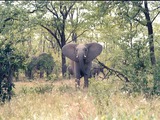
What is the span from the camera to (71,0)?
4055 mm

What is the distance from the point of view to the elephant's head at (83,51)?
617 inches

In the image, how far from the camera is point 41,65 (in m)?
27.4

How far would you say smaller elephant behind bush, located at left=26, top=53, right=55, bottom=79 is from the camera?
2681cm

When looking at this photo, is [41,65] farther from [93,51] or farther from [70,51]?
[93,51]

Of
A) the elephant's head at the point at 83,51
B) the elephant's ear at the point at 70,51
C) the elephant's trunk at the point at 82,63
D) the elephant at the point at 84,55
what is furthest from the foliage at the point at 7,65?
the elephant's ear at the point at 70,51

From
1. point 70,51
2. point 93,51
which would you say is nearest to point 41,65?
point 70,51

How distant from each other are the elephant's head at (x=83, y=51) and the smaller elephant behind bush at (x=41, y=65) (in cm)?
1017

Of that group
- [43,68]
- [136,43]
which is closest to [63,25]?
[43,68]

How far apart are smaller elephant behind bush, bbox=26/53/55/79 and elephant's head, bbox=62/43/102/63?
10.2 m

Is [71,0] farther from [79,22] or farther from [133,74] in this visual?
[79,22]

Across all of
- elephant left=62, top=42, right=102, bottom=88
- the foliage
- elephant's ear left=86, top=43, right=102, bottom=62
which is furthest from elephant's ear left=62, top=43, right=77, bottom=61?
the foliage

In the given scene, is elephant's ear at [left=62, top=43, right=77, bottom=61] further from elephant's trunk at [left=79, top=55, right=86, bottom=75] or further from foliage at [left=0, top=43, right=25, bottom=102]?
foliage at [left=0, top=43, right=25, bottom=102]

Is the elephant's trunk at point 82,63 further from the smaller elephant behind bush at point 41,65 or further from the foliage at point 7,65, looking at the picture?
the smaller elephant behind bush at point 41,65

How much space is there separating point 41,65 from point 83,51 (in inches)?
482
